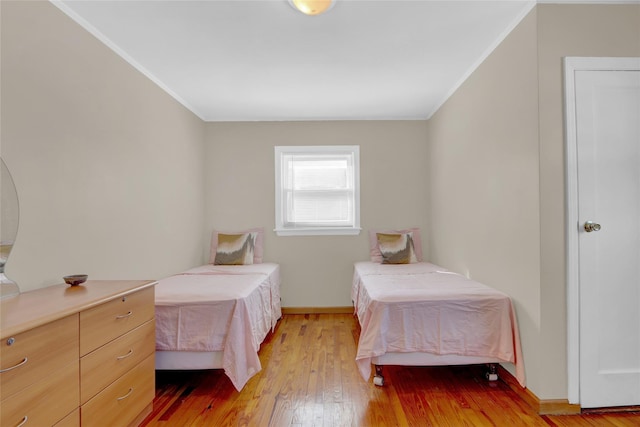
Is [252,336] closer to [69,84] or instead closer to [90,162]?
[90,162]

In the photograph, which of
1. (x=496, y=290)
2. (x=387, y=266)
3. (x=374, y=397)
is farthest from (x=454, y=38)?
(x=374, y=397)

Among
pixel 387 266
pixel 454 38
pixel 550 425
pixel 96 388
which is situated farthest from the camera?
pixel 387 266

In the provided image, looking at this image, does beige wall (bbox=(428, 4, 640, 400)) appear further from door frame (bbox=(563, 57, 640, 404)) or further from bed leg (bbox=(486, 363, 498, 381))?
bed leg (bbox=(486, 363, 498, 381))

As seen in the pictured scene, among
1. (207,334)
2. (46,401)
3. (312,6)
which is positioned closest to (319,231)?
(207,334)

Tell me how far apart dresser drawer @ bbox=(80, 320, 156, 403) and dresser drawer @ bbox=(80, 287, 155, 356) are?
0.11ft

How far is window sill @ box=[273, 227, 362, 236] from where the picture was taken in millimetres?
4176

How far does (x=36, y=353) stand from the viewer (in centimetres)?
120

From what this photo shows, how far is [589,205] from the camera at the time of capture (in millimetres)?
1973

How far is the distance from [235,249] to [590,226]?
3.20 meters

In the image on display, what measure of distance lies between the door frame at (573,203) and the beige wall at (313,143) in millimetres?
2258

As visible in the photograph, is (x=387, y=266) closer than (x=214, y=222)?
Yes

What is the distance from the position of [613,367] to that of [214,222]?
3.82 metres

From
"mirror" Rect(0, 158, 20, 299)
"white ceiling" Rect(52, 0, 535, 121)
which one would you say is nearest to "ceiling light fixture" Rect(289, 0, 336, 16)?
"white ceiling" Rect(52, 0, 535, 121)

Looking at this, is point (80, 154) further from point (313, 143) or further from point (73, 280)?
point (313, 143)
